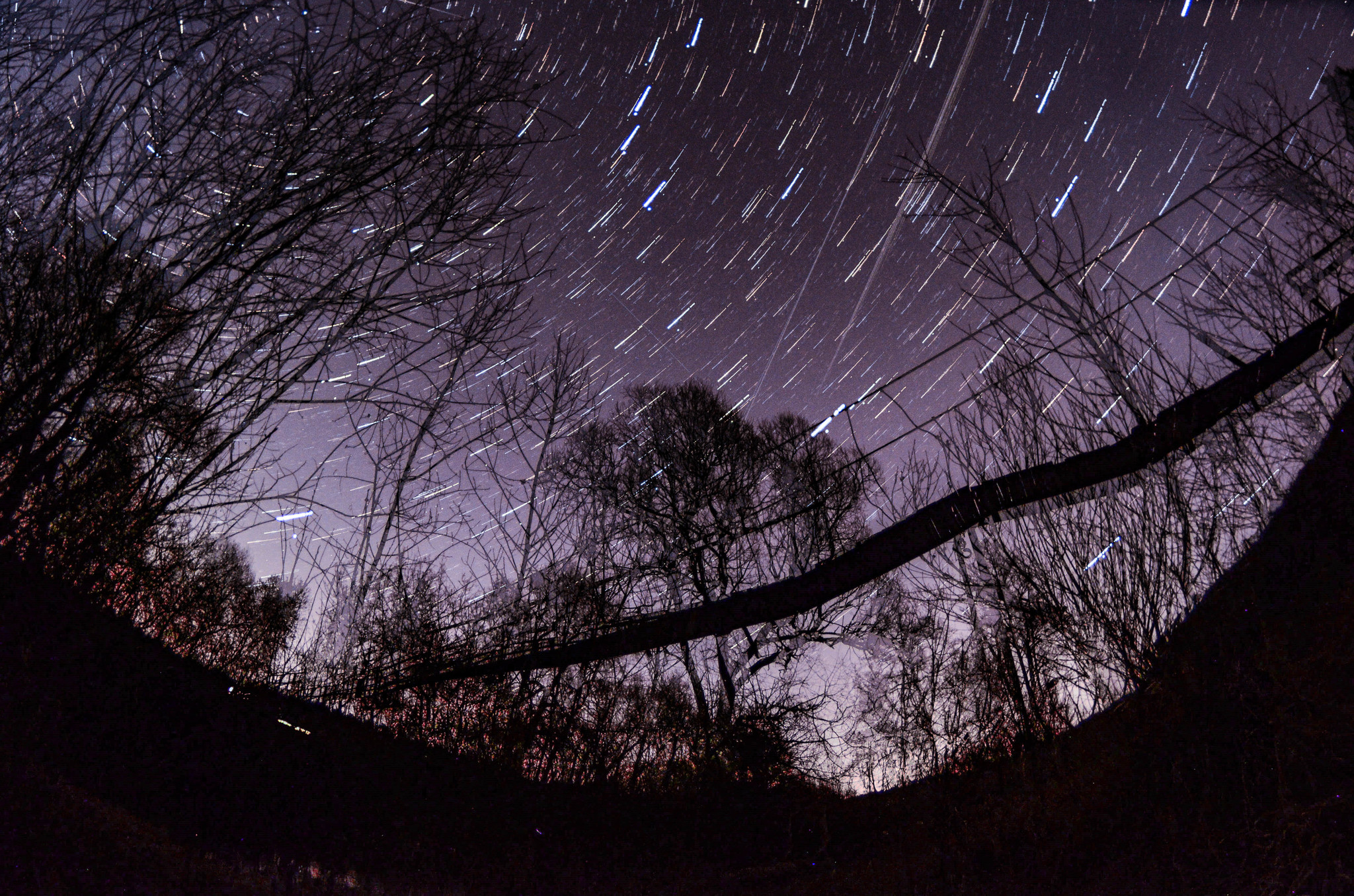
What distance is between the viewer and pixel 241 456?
7.34 ft

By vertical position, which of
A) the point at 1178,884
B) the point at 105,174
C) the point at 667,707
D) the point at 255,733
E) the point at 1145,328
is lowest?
the point at 1178,884

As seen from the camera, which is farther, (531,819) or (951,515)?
(531,819)

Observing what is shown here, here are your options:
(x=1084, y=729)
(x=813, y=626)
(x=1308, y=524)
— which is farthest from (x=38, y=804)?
(x=813, y=626)

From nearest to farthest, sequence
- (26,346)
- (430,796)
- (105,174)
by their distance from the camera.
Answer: (26,346) < (105,174) < (430,796)

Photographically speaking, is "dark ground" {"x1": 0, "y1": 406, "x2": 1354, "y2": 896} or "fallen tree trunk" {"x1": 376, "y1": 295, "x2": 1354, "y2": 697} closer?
"dark ground" {"x1": 0, "y1": 406, "x2": 1354, "y2": 896}

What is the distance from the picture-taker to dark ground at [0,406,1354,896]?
5.75 ft

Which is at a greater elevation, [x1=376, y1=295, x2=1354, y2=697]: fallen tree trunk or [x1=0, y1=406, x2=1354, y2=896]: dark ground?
[x1=376, y1=295, x2=1354, y2=697]: fallen tree trunk

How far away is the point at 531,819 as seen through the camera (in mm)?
4039

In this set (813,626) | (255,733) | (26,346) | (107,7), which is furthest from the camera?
(813,626)

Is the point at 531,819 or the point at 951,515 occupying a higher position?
the point at 951,515

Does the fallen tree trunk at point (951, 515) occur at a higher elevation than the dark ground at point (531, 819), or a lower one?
higher

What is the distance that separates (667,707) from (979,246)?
16.9 ft

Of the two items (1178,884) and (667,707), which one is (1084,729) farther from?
(667,707)

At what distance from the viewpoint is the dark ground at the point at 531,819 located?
5.75 ft
